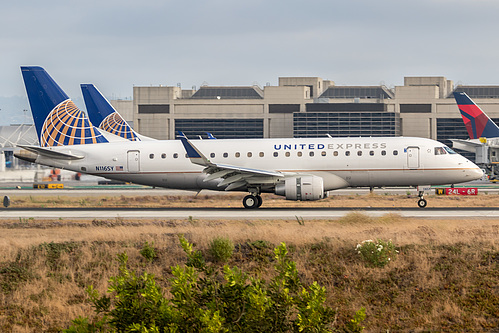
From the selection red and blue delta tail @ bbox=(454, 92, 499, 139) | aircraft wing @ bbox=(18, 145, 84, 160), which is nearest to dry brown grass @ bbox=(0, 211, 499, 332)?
aircraft wing @ bbox=(18, 145, 84, 160)

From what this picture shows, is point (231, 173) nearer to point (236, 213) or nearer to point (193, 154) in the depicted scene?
point (236, 213)

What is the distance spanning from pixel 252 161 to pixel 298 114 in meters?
87.8

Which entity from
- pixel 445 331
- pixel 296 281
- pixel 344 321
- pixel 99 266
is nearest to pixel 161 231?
pixel 99 266

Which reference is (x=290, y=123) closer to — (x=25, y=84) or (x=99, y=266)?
(x=25, y=84)

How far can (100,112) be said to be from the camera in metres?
51.6

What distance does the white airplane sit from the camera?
1431 inches

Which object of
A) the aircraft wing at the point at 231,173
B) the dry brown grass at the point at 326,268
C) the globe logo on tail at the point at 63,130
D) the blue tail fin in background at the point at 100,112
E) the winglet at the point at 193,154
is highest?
the blue tail fin in background at the point at 100,112

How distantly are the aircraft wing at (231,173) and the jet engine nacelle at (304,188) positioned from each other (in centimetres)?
118

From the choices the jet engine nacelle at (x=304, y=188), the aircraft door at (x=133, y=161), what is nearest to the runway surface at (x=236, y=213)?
the jet engine nacelle at (x=304, y=188)

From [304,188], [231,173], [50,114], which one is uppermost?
[50,114]

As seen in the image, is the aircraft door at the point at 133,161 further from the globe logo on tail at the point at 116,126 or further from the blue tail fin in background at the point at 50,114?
the globe logo on tail at the point at 116,126

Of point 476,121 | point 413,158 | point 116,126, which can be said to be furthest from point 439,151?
point 476,121

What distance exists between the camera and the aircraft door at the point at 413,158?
36.6 meters

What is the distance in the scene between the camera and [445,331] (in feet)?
55.4
